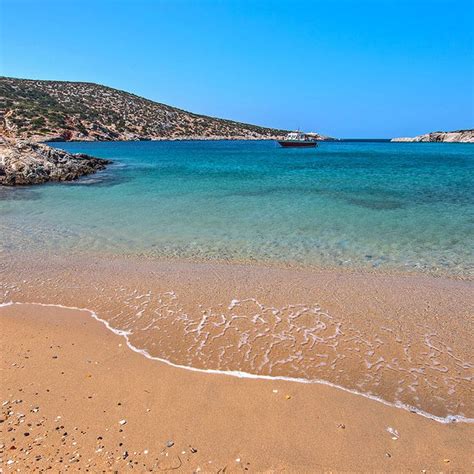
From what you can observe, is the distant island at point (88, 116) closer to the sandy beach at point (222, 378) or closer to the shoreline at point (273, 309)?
the shoreline at point (273, 309)

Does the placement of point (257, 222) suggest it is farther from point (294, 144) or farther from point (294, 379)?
point (294, 144)

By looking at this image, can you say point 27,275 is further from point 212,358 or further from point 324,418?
point 324,418

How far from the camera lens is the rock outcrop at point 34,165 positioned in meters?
24.6

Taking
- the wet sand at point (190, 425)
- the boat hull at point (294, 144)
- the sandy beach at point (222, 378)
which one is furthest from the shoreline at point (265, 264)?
the boat hull at point (294, 144)

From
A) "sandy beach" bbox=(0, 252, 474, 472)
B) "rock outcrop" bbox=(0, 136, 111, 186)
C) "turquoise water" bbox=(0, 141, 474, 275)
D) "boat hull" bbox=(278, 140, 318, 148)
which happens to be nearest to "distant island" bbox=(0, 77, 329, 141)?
"boat hull" bbox=(278, 140, 318, 148)

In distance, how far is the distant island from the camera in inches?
3091

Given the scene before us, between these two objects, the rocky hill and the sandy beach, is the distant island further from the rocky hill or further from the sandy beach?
the sandy beach

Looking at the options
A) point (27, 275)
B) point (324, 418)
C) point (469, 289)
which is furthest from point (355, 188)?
point (324, 418)

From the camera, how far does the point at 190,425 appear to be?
413cm

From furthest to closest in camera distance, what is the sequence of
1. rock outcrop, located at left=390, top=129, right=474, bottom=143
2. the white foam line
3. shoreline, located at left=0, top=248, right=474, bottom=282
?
1. rock outcrop, located at left=390, top=129, right=474, bottom=143
2. shoreline, located at left=0, top=248, right=474, bottom=282
3. the white foam line

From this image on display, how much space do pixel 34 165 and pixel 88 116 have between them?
77924 mm

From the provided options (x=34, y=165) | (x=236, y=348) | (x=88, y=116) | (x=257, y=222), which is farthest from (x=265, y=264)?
(x=88, y=116)

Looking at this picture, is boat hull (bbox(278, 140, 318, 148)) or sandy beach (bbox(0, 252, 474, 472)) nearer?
sandy beach (bbox(0, 252, 474, 472))

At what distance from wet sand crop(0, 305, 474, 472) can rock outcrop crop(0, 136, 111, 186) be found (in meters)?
22.6
